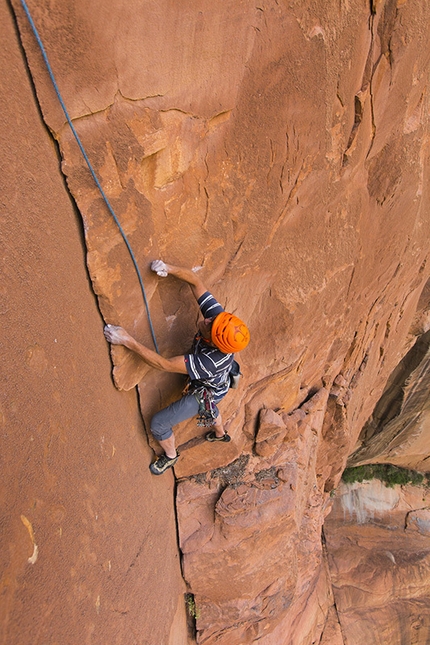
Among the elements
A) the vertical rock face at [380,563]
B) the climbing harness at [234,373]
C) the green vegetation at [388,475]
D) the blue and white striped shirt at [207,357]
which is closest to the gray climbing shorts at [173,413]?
the blue and white striped shirt at [207,357]

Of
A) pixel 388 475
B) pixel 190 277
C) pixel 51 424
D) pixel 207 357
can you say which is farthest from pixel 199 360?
pixel 388 475

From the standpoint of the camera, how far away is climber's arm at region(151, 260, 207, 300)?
2.70m

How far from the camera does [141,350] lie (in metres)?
2.70

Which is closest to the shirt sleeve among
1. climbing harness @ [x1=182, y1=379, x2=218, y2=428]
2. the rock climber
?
the rock climber

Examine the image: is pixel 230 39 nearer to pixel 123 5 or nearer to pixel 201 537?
pixel 123 5

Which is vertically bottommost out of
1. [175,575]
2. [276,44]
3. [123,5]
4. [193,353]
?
[175,575]

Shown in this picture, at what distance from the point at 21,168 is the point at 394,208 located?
3954 millimetres

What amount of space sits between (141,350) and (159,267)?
529 millimetres

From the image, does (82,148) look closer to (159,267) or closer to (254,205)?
(159,267)

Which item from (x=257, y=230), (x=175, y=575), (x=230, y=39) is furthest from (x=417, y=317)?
(x=230, y=39)

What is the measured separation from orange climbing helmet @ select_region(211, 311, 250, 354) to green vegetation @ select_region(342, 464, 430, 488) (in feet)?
29.3

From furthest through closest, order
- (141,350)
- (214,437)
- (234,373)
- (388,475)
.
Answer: (388,475) < (214,437) < (234,373) < (141,350)

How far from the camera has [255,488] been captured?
4.24 metres

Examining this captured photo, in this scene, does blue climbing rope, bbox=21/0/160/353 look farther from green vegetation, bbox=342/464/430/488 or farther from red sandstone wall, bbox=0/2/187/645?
green vegetation, bbox=342/464/430/488
